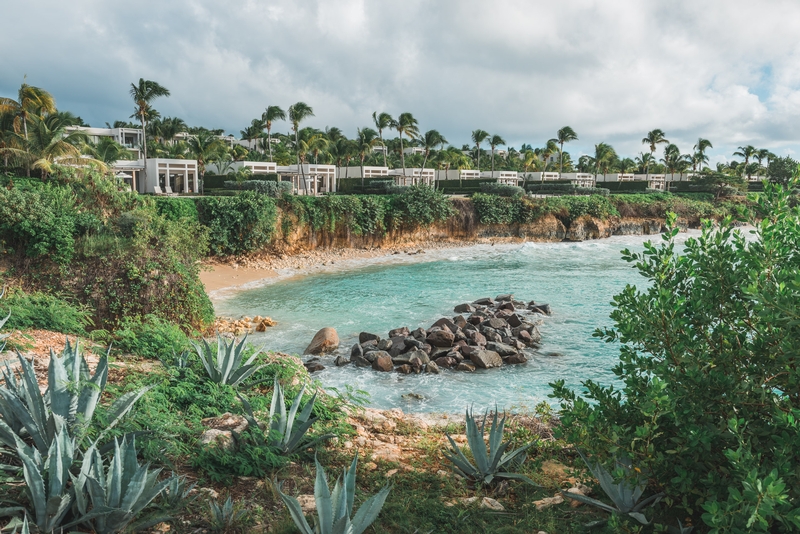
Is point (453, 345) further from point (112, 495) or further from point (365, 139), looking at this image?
point (365, 139)

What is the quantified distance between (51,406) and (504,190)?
4218cm

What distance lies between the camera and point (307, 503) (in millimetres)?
4406

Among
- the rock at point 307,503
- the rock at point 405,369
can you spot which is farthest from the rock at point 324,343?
the rock at point 307,503

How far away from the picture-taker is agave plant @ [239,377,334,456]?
5.18m

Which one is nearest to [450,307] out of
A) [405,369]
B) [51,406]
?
[405,369]

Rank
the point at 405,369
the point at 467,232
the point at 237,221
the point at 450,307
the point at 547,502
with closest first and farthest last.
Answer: the point at 547,502
the point at 405,369
the point at 450,307
the point at 237,221
the point at 467,232

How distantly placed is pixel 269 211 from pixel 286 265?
292 cm

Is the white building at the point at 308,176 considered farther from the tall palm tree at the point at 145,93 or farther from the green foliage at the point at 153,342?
the green foliage at the point at 153,342

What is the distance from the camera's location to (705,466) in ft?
11.9

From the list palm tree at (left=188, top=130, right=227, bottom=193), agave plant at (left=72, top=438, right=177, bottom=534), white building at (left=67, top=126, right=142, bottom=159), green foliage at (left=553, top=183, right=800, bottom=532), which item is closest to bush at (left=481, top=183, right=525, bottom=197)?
palm tree at (left=188, top=130, right=227, bottom=193)

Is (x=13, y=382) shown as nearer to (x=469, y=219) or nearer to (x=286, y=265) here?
(x=286, y=265)

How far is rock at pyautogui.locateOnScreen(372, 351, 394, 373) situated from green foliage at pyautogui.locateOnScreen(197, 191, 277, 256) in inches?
621

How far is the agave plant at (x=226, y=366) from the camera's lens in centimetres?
681

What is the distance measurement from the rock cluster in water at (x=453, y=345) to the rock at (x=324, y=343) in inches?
25.4
